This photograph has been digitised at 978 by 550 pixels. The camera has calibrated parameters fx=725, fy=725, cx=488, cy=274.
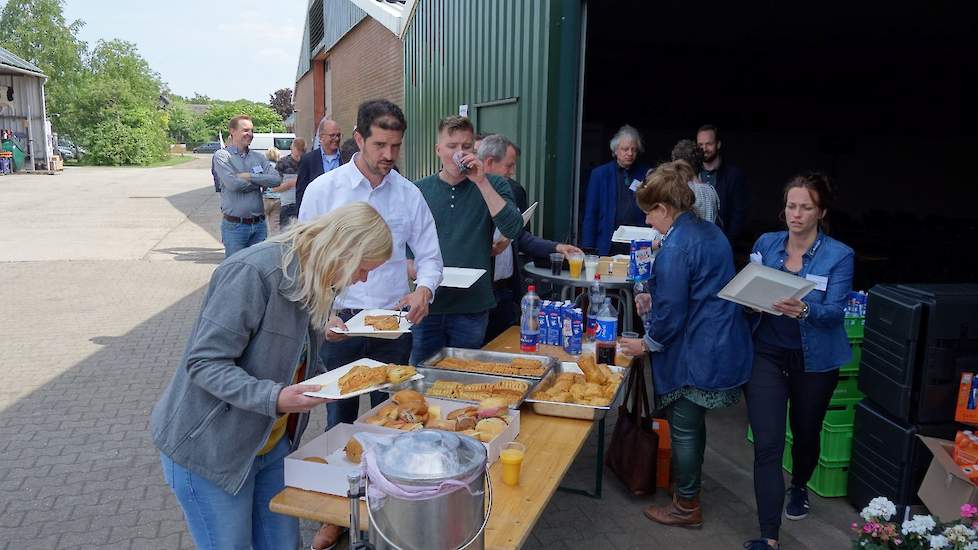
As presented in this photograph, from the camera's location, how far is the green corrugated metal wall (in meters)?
6.45

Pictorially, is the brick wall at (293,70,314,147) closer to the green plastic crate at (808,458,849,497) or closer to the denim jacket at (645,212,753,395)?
the green plastic crate at (808,458,849,497)

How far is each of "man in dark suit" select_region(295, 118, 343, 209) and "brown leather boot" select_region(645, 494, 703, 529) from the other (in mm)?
4610

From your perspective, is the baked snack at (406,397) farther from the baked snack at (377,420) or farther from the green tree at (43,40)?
the green tree at (43,40)

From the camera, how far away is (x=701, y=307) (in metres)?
3.45

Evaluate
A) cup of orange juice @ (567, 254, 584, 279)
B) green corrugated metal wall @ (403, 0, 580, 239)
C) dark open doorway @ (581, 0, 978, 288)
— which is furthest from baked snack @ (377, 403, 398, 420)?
dark open doorway @ (581, 0, 978, 288)

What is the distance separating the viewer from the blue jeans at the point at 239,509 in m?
2.26

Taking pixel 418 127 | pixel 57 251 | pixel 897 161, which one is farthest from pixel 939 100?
pixel 57 251

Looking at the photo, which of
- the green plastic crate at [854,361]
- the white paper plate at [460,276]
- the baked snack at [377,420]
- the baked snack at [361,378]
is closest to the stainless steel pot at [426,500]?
the baked snack at [361,378]

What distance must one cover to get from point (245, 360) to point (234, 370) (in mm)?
103

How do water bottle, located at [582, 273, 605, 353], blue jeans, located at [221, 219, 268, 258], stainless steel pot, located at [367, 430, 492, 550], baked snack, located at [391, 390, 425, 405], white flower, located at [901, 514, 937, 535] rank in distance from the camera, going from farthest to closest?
1. blue jeans, located at [221, 219, 268, 258]
2. water bottle, located at [582, 273, 605, 353]
3. baked snack, located at [391, 390, 425, 405]
4. white flower, located at [901, 514, 937, 535]
5. stainless steel pot, located at [367, 430, 492, 550]

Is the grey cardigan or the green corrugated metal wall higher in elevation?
the green corrugated metal wall

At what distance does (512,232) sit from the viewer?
4094 mm

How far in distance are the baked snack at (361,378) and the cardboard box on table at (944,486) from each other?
259 cm

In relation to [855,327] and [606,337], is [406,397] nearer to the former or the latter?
[606,337]
